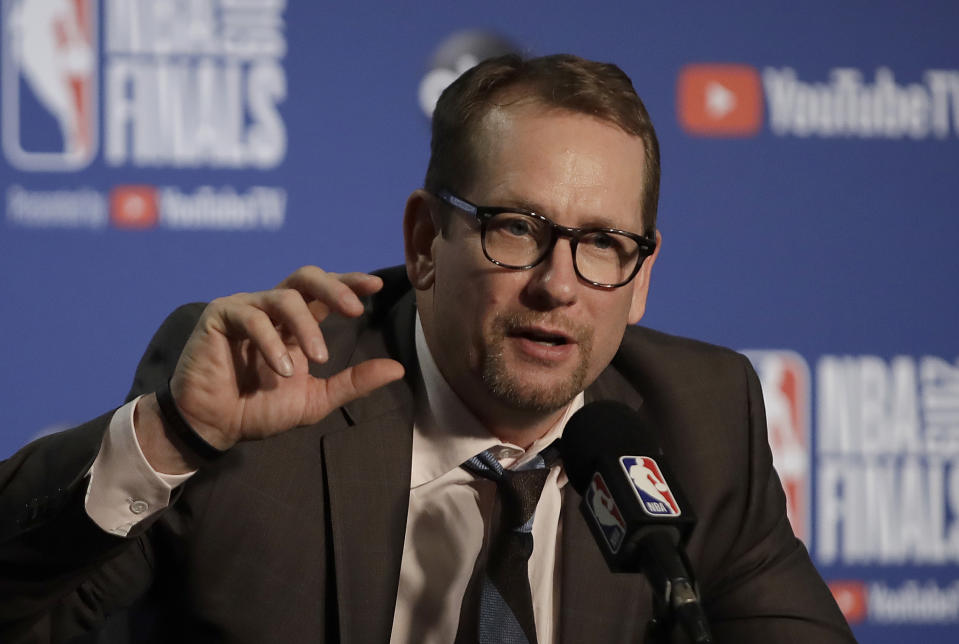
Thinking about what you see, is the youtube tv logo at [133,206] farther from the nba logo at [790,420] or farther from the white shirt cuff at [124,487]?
the nba logo at [790,420]

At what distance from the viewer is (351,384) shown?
1385 mm

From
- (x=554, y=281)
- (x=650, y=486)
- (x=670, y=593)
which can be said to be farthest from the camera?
(x=554, y=281)

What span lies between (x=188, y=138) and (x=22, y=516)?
156 cm

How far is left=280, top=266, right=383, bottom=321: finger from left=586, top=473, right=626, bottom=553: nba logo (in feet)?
1.15

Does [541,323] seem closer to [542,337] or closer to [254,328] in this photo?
[542,337]

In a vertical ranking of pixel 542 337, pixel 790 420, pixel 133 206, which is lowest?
pixel 790 420

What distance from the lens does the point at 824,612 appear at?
1804 millimetres

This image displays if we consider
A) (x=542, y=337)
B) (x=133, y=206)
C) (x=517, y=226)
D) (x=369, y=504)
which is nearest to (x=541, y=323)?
(x=542, y=337)

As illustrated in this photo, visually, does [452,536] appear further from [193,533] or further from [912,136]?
[912,136]

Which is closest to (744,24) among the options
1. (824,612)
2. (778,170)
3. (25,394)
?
(778,170)

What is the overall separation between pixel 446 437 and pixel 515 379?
232 mm

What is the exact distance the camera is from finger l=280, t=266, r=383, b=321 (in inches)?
51.3

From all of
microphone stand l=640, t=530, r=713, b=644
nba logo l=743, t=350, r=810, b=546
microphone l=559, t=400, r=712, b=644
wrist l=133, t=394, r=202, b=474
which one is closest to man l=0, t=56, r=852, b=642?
wrist l=133, t=394, r=202, b=474

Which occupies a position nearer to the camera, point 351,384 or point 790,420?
point 351,384
